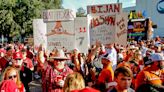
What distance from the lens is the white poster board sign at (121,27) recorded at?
1030 cm

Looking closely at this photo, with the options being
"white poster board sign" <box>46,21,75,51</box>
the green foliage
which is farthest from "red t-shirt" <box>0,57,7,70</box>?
the green foliage

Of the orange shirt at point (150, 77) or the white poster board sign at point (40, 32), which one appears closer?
the orange shirt at point (150, 77)

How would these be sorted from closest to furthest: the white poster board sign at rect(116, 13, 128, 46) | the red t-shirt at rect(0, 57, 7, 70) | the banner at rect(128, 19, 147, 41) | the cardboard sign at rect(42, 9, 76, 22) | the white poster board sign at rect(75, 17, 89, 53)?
the red t-shirt at rect(0, 57, 7, 70) < the white poster board sign at rect(116, 13, 128, 46) < the white poster board sign at rect(75, 17, 89, 53) < the cardboard sign at rect(42, 9, 76, 22) < the banner at rect(128, 19, 147, 41)

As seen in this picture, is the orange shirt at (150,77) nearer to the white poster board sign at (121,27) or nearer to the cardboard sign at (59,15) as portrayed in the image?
the white poster board sign at (121,27)

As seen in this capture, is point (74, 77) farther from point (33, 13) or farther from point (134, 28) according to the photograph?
point (33, 13)

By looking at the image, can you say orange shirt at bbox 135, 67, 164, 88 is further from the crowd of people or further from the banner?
the banner

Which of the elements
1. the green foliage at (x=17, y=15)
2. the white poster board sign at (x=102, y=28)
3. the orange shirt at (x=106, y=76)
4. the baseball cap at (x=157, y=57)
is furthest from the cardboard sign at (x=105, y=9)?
the green foliage at (x=17, y=15)

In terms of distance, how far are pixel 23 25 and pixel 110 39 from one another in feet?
103

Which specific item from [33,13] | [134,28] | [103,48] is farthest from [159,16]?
Result: [103,48]

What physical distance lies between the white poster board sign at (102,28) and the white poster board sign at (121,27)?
5.8 inches

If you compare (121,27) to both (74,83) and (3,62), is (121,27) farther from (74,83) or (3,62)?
(74,83)

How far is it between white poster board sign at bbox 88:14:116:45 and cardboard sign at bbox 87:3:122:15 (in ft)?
0.37

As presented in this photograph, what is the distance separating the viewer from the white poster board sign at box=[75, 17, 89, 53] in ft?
35.2

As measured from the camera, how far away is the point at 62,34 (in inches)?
438
